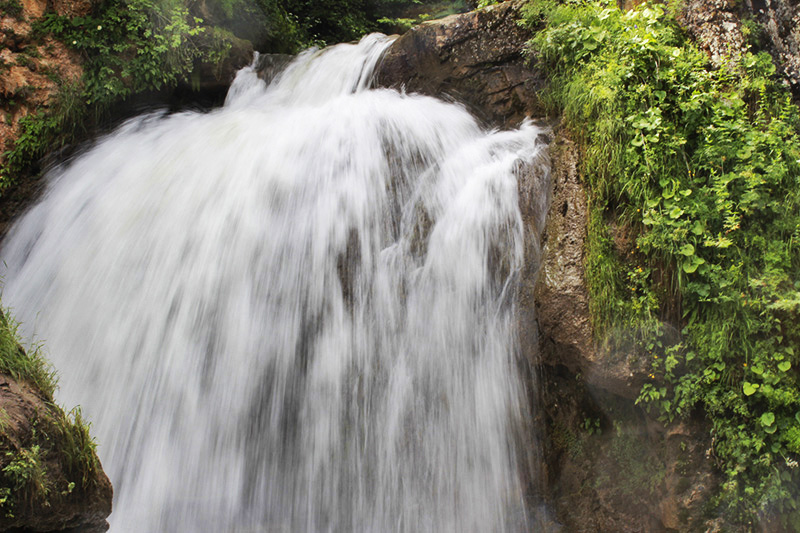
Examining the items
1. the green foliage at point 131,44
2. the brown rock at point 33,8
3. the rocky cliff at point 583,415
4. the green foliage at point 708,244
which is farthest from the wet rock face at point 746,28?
the brown rock at point 33,8

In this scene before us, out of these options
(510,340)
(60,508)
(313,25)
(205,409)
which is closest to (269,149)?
(205,409)

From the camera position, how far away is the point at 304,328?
4316 mm

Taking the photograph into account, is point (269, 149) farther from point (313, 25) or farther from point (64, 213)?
point (313, 25)

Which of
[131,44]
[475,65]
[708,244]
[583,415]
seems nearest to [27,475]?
[583,415]

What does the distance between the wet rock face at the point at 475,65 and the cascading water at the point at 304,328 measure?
55cm

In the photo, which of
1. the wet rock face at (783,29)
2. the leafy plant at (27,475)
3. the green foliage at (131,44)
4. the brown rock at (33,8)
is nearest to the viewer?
the leafy plant at (27,475)

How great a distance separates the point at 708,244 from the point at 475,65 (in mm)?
3502

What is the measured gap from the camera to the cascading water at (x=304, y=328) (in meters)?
3.87

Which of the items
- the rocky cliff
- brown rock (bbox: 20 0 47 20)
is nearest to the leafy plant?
the rocky cliff

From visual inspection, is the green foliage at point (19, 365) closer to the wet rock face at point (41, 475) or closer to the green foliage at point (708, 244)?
the wet rock face at point (41, 475)

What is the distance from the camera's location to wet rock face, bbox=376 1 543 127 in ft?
18.2

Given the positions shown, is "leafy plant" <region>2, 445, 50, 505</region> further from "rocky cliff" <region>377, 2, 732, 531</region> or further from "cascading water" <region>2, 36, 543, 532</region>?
"rocky cliff" <region>377, 2, 732, 531</region>

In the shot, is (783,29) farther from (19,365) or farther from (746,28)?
(19,365)

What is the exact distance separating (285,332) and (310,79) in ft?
13.8
